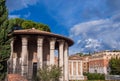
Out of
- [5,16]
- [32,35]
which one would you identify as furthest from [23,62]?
[5,16]

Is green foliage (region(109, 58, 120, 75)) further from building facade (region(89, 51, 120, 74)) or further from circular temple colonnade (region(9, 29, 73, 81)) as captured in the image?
circular temple colonnade (region(9, 29, 73, 81))

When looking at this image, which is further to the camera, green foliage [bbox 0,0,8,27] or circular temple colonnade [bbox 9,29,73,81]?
circular temple colonnade [bbox 9,29,73,81]

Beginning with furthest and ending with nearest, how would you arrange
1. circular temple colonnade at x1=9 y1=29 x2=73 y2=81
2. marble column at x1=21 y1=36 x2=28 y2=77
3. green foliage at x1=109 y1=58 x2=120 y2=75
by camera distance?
green foliage at x1=109 y1=58 x2=120 y2=75
circular temple colonnade at x1=9 y1=29 x2=73 y2=81
marble column at x1=21 y1=36 x2=28 y2=77

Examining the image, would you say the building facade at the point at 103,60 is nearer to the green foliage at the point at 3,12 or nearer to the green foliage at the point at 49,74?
the green foliage at the point at 49,74

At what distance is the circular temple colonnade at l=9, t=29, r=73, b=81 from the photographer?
30131 millimetres

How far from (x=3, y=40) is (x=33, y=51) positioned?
15.5 metres

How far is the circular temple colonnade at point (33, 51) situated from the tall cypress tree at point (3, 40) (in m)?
10.8

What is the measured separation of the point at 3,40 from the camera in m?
18.1

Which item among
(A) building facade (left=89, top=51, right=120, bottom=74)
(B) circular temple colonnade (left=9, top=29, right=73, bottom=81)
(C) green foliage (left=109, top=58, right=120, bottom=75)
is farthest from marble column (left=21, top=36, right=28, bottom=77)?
(A) building facade (left=89, top=51, right=120, bottom=74)

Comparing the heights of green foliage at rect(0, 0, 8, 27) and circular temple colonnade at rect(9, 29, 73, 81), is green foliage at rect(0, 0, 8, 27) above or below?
above

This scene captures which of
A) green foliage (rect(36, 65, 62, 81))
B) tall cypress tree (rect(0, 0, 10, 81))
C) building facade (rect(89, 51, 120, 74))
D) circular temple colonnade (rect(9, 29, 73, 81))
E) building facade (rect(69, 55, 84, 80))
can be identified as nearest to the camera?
tall cypress tree (rect(0, 0, 10, 81))

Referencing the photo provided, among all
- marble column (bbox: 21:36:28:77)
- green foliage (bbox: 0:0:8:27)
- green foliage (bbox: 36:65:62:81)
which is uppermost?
green foliage (bbox: 0:0:8:27)

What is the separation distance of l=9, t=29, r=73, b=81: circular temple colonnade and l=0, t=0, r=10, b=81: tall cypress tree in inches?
424

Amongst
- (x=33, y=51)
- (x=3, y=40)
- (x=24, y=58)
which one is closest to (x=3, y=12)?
(x=3, y=40)
